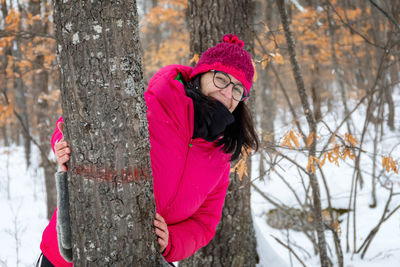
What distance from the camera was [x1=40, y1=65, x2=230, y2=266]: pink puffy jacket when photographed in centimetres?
144

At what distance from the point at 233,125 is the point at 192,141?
17.7 inches

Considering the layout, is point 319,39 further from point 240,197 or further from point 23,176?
point 23,176

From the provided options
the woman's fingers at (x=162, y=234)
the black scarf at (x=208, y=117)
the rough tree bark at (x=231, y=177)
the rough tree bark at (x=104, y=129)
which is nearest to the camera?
the rough tree bark at (x=104, y=129)

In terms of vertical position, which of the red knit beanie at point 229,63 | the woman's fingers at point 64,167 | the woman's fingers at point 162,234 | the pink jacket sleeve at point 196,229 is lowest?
the pink jacket sleeve at point 196,229

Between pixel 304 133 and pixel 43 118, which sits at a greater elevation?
pixel 43 118

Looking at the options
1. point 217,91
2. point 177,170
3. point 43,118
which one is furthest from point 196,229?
point 43,118

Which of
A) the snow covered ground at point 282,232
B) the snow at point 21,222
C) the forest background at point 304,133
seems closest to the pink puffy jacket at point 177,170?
the forest background at point 304,133

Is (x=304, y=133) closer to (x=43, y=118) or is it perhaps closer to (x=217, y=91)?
(x=217, y=91)

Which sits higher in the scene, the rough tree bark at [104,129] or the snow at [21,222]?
the rough tree bark at [104,129]

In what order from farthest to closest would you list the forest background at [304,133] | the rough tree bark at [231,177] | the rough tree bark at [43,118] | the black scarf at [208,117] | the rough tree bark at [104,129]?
1. the rough tree bark at [43,118]
2. the forest background at [304,133]
3. the rough tree bark at [231,177]
4. the black scarf at [208,117]
5. the rough tree bark at [104,129]

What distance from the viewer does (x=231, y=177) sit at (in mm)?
3059

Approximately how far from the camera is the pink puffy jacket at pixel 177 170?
1441mm

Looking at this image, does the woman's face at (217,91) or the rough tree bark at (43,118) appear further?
the rough tree bark at (43,118)

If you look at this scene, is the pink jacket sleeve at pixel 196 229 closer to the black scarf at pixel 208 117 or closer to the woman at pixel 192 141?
the woman at pixel 192 141
